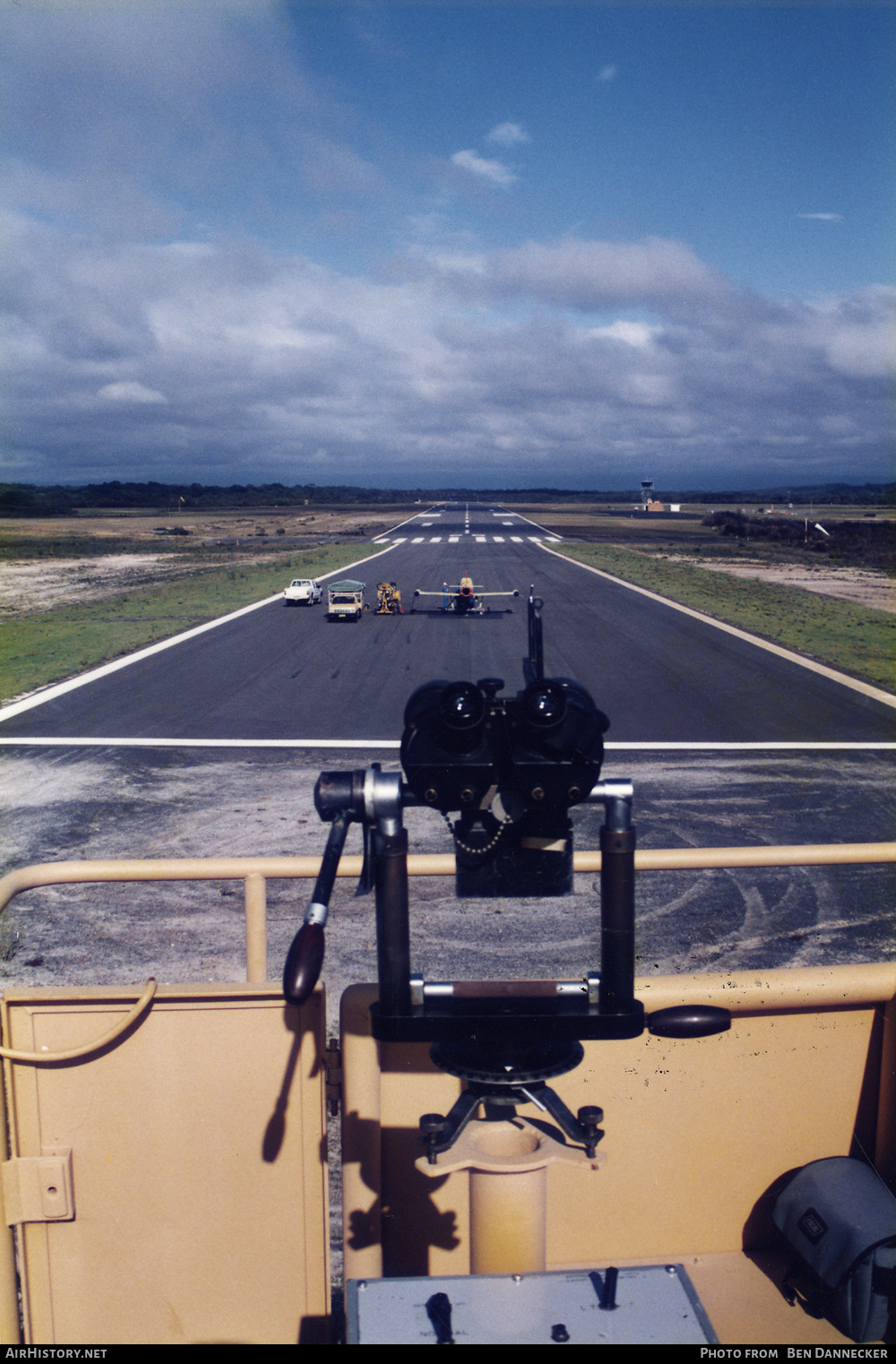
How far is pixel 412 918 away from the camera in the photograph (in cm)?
988

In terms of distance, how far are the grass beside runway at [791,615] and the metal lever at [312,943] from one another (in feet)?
70.4

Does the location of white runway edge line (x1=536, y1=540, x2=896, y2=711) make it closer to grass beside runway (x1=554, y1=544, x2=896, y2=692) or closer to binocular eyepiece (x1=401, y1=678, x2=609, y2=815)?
grass beside runway (x1=554, y1=544, x2=896, y2=692)

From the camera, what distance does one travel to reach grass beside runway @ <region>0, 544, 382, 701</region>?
24516mm

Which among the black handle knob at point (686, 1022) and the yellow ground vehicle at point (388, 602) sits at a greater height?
the black handle knob at point (686, 1022)

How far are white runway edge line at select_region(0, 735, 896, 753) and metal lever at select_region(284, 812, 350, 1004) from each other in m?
13.9

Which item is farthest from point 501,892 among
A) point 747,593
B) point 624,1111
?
point 747,593

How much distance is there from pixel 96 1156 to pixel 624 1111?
6.44ft

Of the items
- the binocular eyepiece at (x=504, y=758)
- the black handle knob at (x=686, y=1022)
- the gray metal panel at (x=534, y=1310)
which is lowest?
the gray metal panel at (x=534, y=1310)

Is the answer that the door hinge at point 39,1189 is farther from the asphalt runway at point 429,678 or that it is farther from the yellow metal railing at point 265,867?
the asphalt runway at point 429,678

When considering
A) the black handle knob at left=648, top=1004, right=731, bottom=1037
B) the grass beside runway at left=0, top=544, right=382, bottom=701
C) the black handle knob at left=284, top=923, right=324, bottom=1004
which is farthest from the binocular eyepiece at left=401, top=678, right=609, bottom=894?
the grass beside runway at left=0, top=544, right=382, bottom=701

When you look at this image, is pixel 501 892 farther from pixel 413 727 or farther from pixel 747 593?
pixel 747 593

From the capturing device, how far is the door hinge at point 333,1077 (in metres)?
3.50

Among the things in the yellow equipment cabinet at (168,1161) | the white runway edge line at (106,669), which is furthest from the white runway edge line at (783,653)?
the yellow equipment cabinet at (168,1161)
